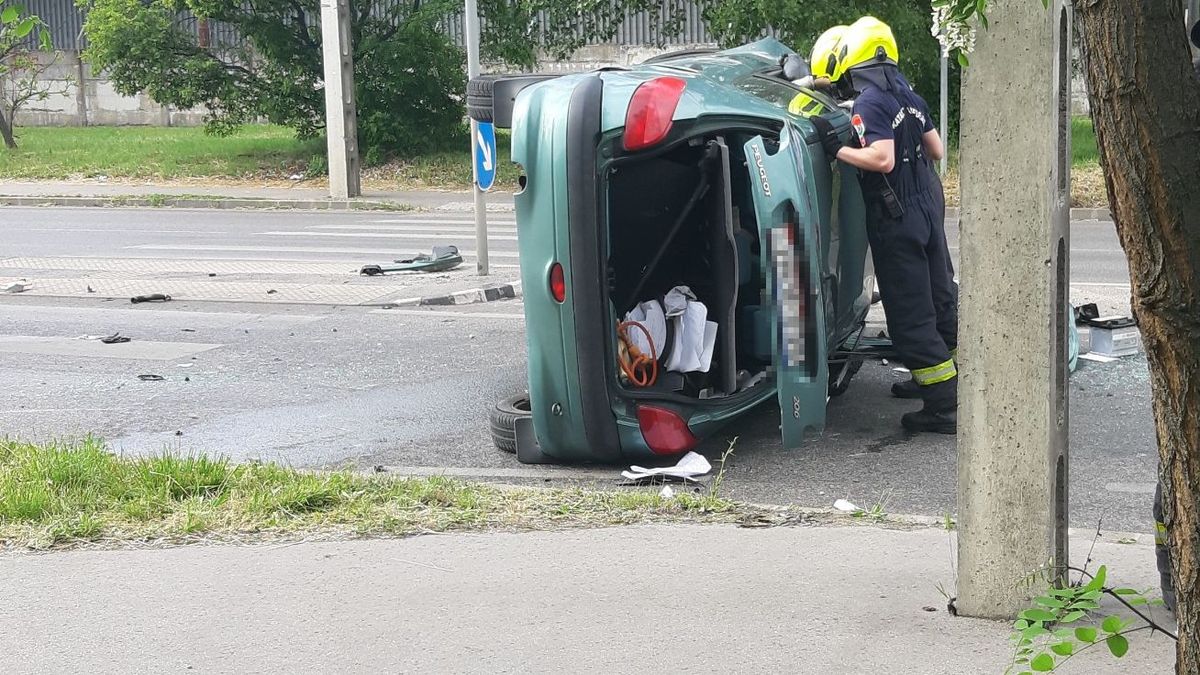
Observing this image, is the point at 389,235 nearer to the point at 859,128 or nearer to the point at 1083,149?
the point at 1083,149

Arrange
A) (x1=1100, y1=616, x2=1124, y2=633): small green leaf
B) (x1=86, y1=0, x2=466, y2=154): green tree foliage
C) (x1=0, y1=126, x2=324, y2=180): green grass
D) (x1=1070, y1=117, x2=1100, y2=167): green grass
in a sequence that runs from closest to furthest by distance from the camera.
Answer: (x1=1100, y1=616, x2=1124, y2=633): small green leaf → (x1=1070, y1=117, x2=1100, y2=167): green grass → (x1=86, y1=0, x2=466, y2=154): green tree foliage → (x1=0, y1=126, x2=324, y2=180): green grass

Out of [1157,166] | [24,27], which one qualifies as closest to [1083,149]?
[24,27]

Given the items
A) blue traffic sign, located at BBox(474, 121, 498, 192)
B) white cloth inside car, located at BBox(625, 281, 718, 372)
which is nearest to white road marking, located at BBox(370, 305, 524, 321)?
→ blue traffic sign, located at BBox(474, 121, 498, 192)

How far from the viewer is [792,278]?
6000mm

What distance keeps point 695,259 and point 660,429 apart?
3.30 feet

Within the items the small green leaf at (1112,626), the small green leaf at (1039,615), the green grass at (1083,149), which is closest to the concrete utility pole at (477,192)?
the small green leaf at (1039,615)

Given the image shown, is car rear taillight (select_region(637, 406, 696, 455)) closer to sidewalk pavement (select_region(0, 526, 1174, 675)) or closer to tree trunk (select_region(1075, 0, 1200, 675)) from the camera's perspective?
sidewalk pavement (select_region(0, 526, 1174, 675))

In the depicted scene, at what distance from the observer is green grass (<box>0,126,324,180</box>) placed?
26.0m

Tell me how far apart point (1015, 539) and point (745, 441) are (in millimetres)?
2870

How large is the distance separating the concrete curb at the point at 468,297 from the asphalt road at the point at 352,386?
0.22 m

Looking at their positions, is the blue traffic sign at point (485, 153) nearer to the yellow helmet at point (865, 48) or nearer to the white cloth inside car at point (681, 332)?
the yellow helmet at point (865, 48)

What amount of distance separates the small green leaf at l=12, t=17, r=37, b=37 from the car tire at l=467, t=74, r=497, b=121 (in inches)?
202

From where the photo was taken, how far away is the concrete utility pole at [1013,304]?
3818mm

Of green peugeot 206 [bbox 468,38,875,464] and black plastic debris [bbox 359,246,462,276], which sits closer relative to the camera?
green peugeot 206 [bbox 468,38,875,464]
